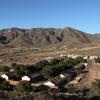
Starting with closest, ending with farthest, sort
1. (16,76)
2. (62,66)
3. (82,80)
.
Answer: (82,80)
(16,76)
(62,66)

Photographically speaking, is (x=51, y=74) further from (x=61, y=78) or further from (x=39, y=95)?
(x=39, y=95)

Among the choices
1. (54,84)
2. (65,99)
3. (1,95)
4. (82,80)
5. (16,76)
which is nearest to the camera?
(1,95)

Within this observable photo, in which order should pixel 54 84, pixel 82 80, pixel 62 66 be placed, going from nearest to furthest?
pixel 54 84
pixel 82 80
pixel 62 66

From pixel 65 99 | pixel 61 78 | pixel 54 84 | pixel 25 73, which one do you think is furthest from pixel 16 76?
pixel 65 99

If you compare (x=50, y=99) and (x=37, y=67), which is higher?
(x=50, y=99)

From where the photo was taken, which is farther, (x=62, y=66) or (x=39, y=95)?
(x=62, y=66)

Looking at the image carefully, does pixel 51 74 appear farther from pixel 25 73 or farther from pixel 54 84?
pixel 54 84

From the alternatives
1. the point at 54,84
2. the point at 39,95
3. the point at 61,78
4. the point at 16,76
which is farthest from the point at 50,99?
the point at 16,76

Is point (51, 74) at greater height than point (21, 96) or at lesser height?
lesser

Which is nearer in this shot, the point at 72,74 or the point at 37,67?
the point at 72,74
